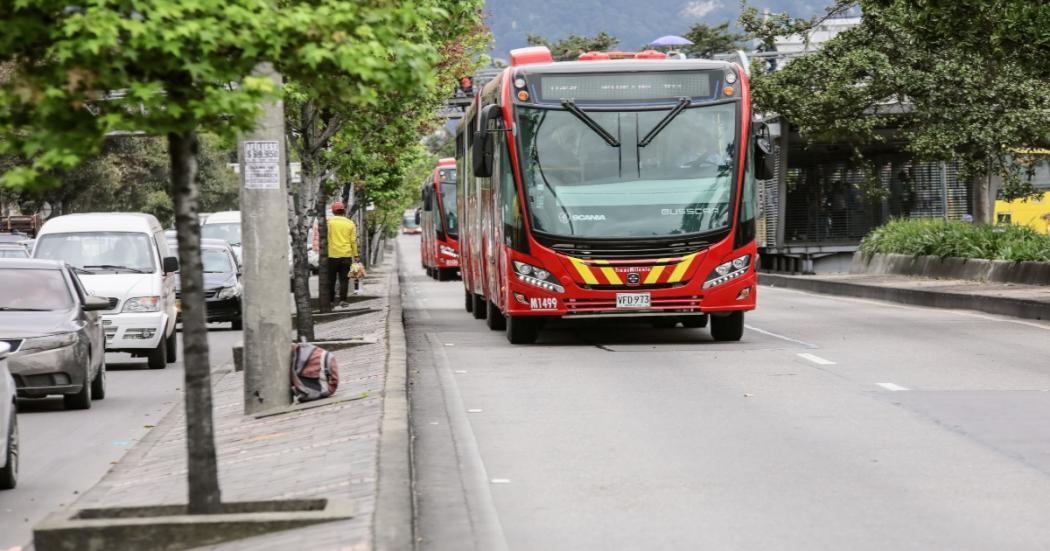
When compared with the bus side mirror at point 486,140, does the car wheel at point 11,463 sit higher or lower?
lower

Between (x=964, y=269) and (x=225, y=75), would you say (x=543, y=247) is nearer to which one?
(x=225, y=75)

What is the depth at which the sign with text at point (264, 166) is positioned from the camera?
40.5 feet

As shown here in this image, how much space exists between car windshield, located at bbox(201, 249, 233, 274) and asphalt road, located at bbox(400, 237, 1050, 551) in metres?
8.71

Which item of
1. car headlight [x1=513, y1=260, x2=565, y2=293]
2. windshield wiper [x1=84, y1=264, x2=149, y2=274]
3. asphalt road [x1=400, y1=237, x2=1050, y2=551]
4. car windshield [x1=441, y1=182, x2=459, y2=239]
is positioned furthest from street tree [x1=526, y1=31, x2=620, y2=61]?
asphalt road [x1=400, y1=237, x2=1050, y2=551]

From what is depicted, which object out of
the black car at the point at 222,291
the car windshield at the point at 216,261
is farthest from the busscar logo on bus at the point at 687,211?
the car windshield at the point at 216,261

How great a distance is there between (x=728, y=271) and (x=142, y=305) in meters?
6.61

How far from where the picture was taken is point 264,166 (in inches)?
487

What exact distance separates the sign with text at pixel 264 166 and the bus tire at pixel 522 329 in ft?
23.5

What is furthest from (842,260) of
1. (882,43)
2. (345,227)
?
(345,227)

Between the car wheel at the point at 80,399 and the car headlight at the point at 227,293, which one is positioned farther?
the car headlight at the point at 227,293

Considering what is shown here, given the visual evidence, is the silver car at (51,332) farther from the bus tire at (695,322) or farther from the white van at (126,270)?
the bus tire at (695,322)

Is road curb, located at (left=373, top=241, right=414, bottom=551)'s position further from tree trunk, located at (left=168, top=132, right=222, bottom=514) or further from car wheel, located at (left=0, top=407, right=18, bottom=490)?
car wheel, located at (left=0, top=407, right=18, bottom=490)

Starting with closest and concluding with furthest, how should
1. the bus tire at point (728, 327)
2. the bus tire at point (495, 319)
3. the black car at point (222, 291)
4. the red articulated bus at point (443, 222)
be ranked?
1. the bus tire at point (728, 327)
2. the bus tire at point (495, 319)
3. the black car at point (222, 291)
4. the red articulated bus at point (443, 222)

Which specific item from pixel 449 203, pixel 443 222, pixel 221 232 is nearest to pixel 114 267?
pixel 221 232
